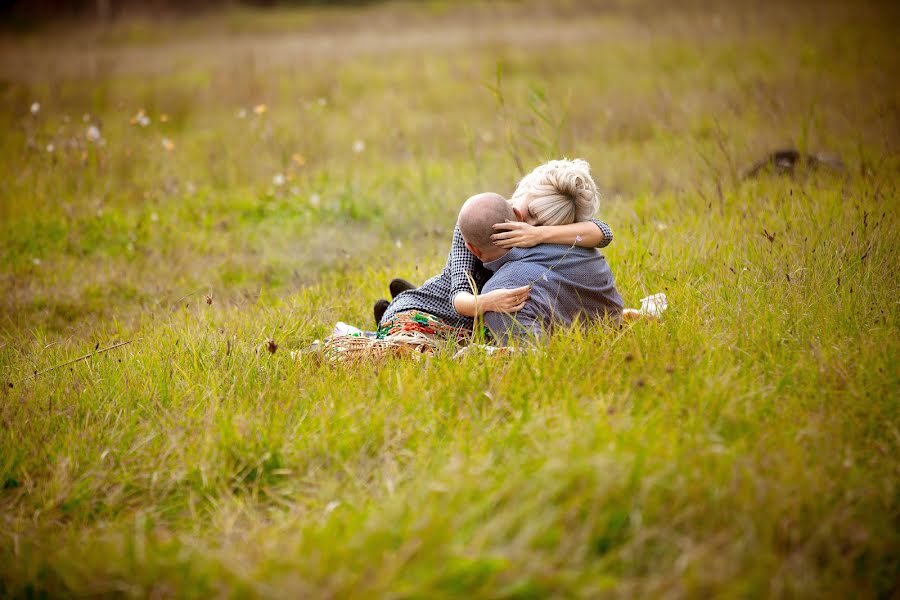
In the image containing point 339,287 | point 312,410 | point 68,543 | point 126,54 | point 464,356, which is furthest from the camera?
point 126,54

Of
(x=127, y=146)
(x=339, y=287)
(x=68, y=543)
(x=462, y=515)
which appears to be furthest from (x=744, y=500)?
(x=127, y=146)

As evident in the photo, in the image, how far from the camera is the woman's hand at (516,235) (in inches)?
114

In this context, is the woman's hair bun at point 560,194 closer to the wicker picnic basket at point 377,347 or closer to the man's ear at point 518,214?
the man's ear at point 518,214

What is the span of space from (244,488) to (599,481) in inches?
42.8

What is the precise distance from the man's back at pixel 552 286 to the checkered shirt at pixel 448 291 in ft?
0.62

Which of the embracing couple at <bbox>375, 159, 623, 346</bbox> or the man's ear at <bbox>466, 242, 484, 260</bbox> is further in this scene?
the man's ear at <bbox>466, 242, 484, 260</bbox>

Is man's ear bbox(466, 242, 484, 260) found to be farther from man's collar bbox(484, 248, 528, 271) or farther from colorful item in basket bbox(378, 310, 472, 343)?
colorful item in basket bbox(378, 310, 472, 343)

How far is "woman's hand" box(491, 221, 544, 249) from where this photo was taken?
2889 mm

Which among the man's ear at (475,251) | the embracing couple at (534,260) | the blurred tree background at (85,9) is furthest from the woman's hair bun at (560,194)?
the blurred tree background at (85,9)

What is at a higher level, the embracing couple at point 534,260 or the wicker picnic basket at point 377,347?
the embracing couple at point 534,260

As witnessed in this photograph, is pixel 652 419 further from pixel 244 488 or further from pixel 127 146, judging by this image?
pixel 127 146

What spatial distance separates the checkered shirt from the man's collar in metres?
0.10

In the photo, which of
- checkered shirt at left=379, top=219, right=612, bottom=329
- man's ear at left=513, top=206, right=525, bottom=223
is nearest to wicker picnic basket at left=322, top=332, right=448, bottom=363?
checkered shirt at left=379, top=219, right=612, bottom=329

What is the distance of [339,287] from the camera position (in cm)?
417
